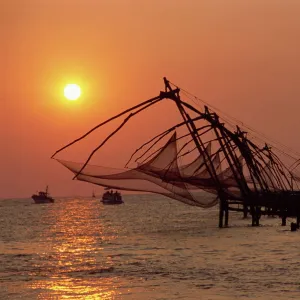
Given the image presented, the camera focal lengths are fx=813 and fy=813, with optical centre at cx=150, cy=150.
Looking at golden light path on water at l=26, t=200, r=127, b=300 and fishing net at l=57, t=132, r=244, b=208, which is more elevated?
fishing net at l=57, t=132, r=244, b=208

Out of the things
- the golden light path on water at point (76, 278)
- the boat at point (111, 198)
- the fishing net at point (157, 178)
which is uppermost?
the boat at point (111, 198)

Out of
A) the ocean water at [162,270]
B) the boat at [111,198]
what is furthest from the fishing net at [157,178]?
the boat at [111,198]

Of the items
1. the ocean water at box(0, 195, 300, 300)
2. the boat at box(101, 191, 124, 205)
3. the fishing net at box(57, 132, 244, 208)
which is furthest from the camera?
the boat at box(101, 191, 124, 205)

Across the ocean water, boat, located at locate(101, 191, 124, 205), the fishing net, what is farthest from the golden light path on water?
boat, located at locate(101, 191, 124, 205)

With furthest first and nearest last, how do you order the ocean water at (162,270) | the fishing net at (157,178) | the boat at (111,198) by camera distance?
Answer: the boat at (111,198) → the fishing net at (157,178) → the ocean water at (162,270)

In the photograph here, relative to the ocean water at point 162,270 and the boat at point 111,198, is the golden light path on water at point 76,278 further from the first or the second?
the boat at point 111,198

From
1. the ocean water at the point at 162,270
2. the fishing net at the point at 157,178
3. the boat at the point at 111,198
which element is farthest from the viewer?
the boat at the point at 111,198

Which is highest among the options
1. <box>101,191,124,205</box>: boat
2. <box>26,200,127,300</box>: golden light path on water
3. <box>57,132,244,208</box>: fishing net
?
<box>101,191,124,205</box>: boat

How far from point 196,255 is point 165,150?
6.38 meters

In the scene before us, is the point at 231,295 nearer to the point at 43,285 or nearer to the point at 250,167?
the point at 43,285

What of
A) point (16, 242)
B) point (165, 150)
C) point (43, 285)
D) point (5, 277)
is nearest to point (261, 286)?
point (43, 285)

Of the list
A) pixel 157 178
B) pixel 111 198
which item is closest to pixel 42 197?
pixel 111 198

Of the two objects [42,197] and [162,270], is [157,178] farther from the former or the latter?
[42,197]

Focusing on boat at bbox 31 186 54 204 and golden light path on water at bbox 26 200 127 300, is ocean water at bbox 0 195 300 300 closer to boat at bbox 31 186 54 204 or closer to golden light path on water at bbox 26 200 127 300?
golden light path on water at bbox 26 200 127 300
